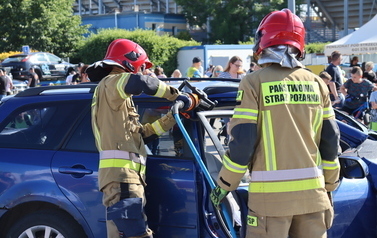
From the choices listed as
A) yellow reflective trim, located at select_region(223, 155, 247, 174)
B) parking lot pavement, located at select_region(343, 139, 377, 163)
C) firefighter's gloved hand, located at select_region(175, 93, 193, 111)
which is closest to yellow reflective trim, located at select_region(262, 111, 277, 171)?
yellow reflective trim, located at select_region(223, 155, 247, 174)

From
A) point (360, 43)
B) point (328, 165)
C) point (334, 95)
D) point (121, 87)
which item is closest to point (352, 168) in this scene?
point (328, 165)

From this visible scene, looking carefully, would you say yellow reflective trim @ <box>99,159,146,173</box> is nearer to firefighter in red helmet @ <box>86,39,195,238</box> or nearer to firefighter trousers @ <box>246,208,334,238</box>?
firefighter in red helmet @ <box>86,39,195,238</box>

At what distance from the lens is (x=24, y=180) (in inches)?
161

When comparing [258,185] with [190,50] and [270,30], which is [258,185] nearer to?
[270,30]

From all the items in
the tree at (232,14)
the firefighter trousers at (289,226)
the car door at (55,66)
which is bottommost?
the car door at (55,66)

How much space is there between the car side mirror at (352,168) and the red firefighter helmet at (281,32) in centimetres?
95

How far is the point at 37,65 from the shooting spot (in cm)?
2662

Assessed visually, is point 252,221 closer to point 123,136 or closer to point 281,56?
point 281,56

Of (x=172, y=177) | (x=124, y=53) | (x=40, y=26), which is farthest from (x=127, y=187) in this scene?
(x=40, y=26)

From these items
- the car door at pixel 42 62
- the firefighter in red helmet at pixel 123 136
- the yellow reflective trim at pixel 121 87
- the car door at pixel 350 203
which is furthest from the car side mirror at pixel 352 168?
the car door at pixel 42 62

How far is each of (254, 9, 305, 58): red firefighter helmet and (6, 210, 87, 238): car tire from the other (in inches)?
74.4

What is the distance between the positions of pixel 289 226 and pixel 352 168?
2.98 ft

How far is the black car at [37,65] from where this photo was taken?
25969 millimetres

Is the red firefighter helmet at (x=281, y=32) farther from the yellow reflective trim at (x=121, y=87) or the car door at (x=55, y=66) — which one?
the car door at (x=55, y=66)
